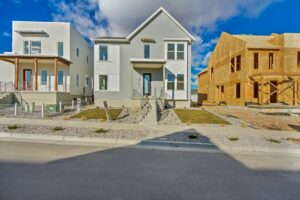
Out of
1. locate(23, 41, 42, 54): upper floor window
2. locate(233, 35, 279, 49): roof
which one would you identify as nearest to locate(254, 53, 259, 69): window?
locate(233, 35, 279, 49): roof

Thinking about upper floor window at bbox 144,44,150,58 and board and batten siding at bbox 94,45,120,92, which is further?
upper floor window at bbox 144,44,150,58

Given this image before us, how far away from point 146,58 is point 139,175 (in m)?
17.4

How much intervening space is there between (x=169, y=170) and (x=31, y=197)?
3.11 m

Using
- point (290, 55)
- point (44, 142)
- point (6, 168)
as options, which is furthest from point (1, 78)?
point (290, 55)

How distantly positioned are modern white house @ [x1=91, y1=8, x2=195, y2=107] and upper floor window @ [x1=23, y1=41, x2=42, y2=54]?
8.44 meters

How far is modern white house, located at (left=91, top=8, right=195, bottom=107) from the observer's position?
2050cm

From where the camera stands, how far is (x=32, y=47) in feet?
75.8

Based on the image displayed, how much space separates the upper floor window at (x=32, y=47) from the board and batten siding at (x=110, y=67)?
27.6ft

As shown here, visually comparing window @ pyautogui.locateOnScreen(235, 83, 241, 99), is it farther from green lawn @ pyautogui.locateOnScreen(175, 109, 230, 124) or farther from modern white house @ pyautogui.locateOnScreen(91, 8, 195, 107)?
green lawn @ pyautogui.locateOnScreen(175, 109, 230, 124)

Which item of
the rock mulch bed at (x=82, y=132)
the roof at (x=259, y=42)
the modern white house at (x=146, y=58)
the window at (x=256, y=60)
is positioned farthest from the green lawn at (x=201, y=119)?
the roof at (x=259, y=42)

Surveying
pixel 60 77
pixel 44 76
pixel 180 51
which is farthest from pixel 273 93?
pixel 44 76

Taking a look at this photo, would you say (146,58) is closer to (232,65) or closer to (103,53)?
(103,53)

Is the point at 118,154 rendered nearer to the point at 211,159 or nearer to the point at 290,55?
→ the point at 211,159

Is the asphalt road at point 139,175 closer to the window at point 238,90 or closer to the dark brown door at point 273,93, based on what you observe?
the dark brown door at point 273,93
